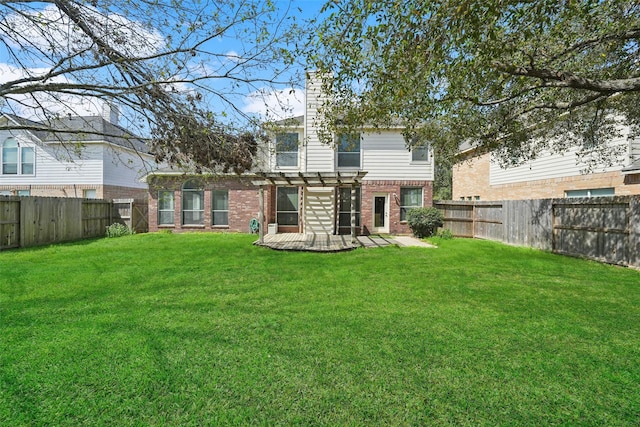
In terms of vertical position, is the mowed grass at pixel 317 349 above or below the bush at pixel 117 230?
below

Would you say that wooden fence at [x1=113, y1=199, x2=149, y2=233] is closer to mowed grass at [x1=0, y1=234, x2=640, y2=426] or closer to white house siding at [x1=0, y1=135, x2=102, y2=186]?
white house siding at [x1=0, y1=135, x2=102, y2=186]

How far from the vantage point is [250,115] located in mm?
5180

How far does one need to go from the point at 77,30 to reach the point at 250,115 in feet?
8.59

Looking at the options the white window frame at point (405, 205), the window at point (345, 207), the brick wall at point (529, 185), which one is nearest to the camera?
the brick wall at point (529, 185)

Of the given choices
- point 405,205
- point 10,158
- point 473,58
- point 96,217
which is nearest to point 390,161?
point 405,205

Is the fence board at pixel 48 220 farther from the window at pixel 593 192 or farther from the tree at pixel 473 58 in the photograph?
the window at pixel 593 192

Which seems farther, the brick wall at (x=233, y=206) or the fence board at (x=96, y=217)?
the brick wall at (x=233, y=206)

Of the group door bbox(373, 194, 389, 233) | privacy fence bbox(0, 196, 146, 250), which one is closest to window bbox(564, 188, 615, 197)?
door bbox(373, 194, 389, 233)

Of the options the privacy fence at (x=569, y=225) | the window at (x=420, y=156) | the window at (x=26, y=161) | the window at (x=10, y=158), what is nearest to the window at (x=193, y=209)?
the window at (x=420, y=156)

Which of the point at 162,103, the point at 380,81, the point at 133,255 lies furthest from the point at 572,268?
the point at 133,255

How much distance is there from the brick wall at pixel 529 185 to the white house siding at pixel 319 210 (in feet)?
20.0

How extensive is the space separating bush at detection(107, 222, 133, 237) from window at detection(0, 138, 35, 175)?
8395 millimetres

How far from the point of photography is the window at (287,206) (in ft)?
48.7

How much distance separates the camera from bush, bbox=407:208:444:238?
44.6 ft
